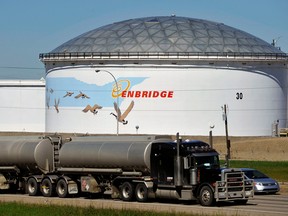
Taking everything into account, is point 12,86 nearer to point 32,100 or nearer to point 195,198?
point 32,100

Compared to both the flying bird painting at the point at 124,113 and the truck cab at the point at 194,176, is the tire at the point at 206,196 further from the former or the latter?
the flying bird painting at the point at 124,113

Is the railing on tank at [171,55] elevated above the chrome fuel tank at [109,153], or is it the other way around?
the railing on tank at [171,55]

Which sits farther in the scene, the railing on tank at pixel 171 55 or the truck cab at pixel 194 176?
the railing on tank at pixel 171 55

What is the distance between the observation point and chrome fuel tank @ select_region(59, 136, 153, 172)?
132 ft

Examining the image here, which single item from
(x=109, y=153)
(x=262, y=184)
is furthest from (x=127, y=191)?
(x=262, y=184)

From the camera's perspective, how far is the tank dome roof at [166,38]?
99.3 metres

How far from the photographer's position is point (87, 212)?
31.8 meters

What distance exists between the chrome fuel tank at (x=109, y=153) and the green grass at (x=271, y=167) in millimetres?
16918

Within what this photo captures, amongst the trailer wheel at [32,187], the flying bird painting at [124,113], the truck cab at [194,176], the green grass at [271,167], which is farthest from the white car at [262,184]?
the flying bird painting at [124,113]

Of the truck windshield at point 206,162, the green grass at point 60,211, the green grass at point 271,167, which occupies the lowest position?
the green grass at point 60,211

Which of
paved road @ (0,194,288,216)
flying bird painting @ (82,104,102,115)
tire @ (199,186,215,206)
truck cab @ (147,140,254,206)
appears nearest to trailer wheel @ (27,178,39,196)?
paved road @ (0,194,288,216)

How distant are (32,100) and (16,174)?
69009mm

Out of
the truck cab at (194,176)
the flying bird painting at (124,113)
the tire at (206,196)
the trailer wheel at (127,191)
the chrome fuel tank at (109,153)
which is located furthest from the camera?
the flying bird painting at (124,113)

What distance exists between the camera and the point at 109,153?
4175cm
